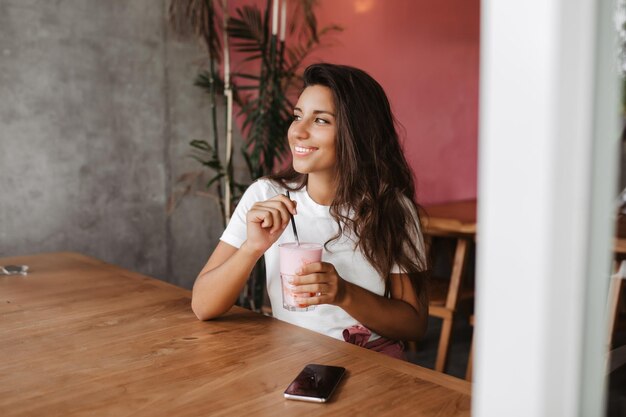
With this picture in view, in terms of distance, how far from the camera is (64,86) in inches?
118

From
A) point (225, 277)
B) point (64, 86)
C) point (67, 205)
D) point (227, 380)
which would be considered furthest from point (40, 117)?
point (227, 380)

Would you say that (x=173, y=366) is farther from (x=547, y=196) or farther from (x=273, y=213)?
(x=547, y=196)

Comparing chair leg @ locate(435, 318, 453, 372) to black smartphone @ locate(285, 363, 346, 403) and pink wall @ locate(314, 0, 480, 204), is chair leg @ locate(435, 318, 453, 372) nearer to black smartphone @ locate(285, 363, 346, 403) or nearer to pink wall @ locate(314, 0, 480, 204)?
pink wall @ locate(314, 0, 480, 204)

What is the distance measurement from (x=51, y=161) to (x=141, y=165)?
48 cm

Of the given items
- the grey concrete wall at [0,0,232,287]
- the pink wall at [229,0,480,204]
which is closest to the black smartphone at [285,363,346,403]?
the grey concrete wall at [0,0,232,287]

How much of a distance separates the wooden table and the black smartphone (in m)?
Answer: 0.02

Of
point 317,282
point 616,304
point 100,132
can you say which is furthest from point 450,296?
point 616,304

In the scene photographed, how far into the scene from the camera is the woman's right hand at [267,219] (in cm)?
142

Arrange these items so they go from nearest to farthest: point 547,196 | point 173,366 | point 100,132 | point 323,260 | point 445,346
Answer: point 547,196, point 173,366, point 323,260, point 445,346, point 100,132

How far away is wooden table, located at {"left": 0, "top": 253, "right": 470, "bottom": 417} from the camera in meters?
0.96

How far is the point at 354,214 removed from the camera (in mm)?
1766

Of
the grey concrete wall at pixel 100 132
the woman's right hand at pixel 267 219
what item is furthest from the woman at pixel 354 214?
the grey concrete wall at pixel 100 132

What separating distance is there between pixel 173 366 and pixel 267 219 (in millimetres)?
420

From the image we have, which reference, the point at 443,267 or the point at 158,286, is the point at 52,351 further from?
the point at 443,267
